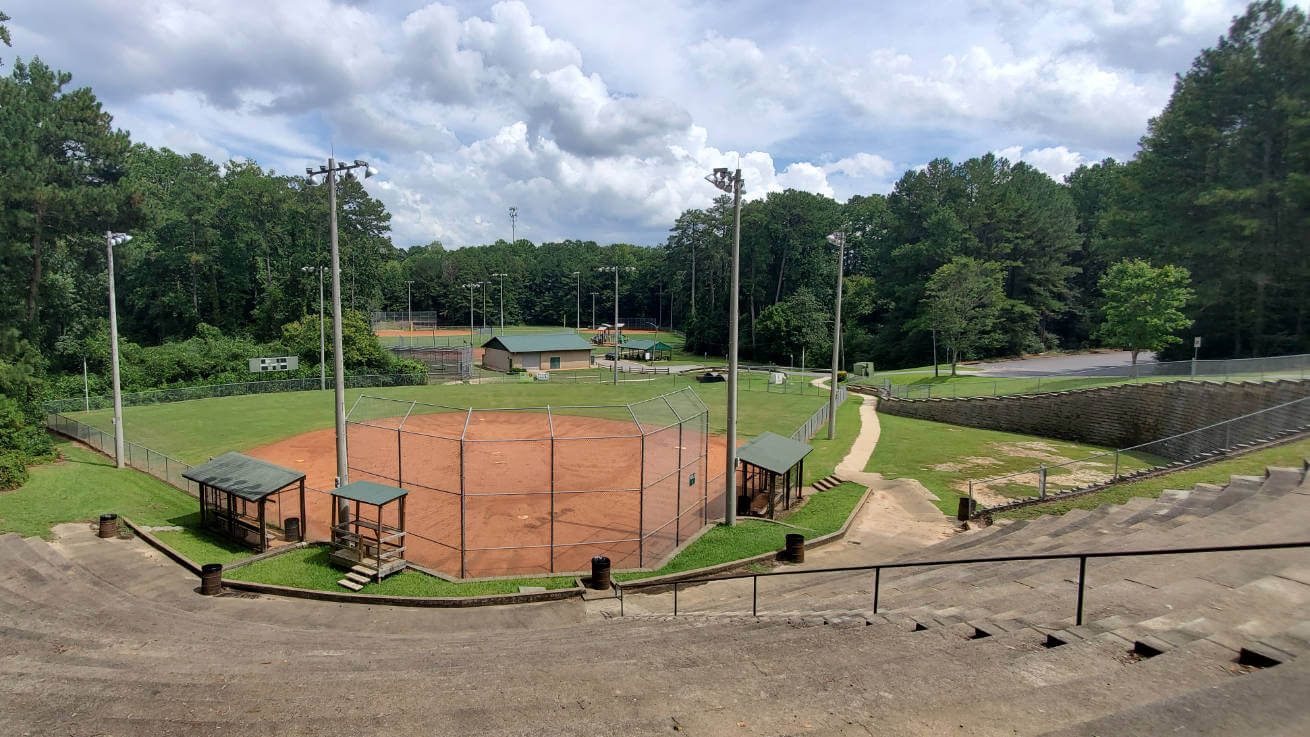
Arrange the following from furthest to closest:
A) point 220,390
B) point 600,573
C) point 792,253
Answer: point 792,253, point 220,390, point 600,573

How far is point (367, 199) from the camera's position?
262 ft

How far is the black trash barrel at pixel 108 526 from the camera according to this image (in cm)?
1628

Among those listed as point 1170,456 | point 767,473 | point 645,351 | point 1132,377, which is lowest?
point 1170,456

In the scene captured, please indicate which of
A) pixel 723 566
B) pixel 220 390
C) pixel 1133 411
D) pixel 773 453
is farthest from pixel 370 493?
pixel 220 390

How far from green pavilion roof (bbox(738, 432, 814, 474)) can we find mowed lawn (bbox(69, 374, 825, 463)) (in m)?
10.2

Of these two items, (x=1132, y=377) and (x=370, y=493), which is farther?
(x=1132, y=377)

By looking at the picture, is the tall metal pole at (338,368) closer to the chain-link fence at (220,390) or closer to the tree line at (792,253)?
the tree line at (792,253)

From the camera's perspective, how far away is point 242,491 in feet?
53.3

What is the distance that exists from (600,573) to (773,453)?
8590 millimetres

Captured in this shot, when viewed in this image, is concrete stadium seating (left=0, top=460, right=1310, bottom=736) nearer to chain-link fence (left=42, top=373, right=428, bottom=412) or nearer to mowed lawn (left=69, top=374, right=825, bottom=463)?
mowed lawn (left=69, top=374, right=825, bottom=463)

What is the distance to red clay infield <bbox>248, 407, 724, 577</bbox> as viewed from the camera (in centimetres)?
1612

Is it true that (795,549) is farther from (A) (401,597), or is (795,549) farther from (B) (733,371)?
(A) (401,597)

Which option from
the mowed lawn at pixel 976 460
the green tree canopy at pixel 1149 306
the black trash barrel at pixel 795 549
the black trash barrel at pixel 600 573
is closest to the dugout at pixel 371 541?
the black trash barrel at pixel 600 573

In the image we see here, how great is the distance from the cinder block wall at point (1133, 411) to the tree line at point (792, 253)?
1076 centimetres
